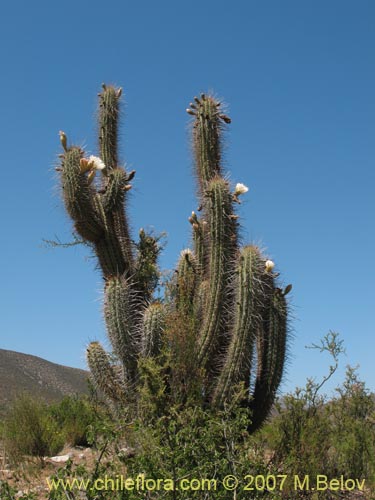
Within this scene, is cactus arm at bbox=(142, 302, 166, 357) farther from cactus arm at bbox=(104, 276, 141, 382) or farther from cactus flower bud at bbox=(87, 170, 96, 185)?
cactus flower bud at bbox=(87, 170, 96, 185)

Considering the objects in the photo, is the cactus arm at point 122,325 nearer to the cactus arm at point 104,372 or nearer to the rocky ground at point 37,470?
the cactus arm at point 104,372

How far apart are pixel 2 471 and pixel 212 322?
3.66 metres

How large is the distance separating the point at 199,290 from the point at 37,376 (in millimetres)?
29763

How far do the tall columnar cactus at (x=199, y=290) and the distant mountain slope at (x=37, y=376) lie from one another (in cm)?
2275

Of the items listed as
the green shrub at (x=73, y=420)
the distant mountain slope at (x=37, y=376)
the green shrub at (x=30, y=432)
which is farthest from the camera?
the distant mountain slope at (x=37, y=376)

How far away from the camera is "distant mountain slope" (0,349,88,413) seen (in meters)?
32.5

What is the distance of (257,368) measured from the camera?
808cm

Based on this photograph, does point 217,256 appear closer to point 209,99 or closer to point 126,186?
point 126,186

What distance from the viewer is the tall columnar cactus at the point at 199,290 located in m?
7.69

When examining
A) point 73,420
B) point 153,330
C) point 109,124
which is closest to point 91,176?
point 109,124

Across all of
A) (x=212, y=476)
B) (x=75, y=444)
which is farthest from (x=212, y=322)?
(x=75, y=444)

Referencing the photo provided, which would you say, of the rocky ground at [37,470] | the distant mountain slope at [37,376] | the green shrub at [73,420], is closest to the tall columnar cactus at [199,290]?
the rocky ground at [37,470]

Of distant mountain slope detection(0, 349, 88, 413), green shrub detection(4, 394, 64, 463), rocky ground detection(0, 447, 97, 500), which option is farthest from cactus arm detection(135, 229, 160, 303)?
distant mountain slope detection(0, 349, 88, 413)

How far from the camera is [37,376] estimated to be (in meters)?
35.9
